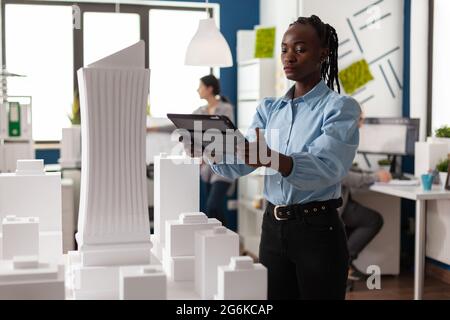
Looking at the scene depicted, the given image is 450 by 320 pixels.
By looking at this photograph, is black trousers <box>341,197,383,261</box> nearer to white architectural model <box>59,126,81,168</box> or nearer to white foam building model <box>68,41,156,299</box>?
white architectural model <box>59,126,81,168</box>

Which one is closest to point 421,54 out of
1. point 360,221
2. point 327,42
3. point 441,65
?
point 441,65

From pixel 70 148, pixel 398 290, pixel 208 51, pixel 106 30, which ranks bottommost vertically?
pixel 398 290

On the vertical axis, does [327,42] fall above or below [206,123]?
above

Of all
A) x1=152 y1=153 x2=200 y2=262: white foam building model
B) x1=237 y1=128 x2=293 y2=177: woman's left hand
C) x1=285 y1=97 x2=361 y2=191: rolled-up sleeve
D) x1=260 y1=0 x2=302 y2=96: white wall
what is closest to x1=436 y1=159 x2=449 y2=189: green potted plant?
x1=260 y1=0 x2=302 y2=96: white wall

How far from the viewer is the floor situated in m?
4.10

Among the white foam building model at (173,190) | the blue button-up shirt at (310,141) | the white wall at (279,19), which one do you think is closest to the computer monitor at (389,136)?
the white wall at (279,19)

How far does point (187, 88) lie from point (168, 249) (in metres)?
4.79

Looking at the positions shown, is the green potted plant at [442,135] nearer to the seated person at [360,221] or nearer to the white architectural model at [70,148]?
the seated person at [360,221]

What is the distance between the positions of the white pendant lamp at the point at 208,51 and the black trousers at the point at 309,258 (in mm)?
2199

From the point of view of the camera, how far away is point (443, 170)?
13.7ft

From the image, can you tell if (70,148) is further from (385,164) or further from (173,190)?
(173,190)

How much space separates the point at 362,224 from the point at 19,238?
3284mm
